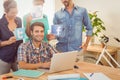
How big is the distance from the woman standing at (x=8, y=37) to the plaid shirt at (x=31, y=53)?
277 millimetres

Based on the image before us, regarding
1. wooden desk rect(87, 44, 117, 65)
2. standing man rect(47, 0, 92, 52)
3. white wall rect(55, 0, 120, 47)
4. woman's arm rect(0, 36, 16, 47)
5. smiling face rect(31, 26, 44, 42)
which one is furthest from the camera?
white wall rect(55, 0, 120, 47)

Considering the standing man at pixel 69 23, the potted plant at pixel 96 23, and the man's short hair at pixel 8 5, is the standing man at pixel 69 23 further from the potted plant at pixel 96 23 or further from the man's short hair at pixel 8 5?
the potted plant at pixel 96 23

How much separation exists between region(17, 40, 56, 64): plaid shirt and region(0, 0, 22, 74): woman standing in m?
0.28

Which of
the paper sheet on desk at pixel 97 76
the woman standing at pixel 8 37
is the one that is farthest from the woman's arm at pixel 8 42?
the paper sheet on desk at pixel 97 76

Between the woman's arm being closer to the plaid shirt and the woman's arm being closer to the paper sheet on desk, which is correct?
the plaid shirt

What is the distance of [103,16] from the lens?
4.35m

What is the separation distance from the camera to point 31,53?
2.46 meters

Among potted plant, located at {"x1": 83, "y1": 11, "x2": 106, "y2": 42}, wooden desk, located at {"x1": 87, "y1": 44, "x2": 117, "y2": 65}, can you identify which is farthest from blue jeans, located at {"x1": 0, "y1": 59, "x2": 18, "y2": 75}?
potted plant, located at {"x1": 83, "y1": 11, "x2": 106, "y2": 42}

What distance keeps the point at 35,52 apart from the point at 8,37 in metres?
0.41

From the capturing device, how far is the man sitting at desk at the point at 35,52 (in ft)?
7.77

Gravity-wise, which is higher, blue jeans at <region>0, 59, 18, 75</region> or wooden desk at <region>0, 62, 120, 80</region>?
wooden desk at <region>0, 62, 120, 80</region>

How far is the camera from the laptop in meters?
2.14

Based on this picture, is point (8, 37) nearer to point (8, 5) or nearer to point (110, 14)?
point (8, 5)

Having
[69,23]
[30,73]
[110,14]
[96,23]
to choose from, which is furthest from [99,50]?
[30,73]
